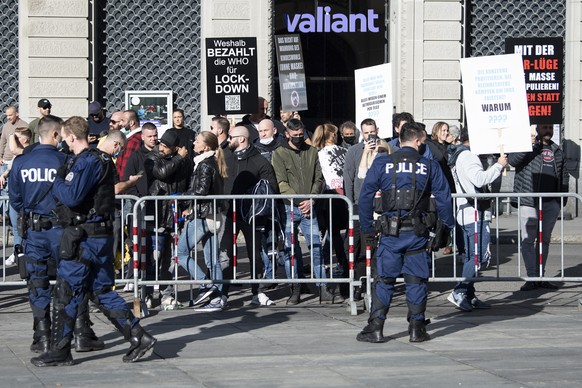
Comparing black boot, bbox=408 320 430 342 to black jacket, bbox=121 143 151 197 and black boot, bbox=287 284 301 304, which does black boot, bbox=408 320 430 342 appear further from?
black jacket, bbox=121 143 151 197

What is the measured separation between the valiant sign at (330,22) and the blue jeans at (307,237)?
9.87 m

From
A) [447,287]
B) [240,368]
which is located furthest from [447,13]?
[240,368]

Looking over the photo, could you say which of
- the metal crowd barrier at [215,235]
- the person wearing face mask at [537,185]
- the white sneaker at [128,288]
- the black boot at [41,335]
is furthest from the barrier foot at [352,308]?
the black boot at [41,335]

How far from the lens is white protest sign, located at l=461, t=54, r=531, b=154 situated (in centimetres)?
1228

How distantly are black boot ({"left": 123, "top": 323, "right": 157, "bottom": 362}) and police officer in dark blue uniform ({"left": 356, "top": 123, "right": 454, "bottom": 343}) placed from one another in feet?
6.06

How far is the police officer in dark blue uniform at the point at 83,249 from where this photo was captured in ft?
30.4

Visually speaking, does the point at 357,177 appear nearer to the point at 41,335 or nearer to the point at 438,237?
the point at 438,237

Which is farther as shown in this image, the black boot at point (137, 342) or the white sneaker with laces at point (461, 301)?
the white sneaker with laces at point (461, 301)

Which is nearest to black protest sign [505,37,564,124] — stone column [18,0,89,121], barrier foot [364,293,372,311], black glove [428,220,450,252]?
barrier foot [364,293,372,311]

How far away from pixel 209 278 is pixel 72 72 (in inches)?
386

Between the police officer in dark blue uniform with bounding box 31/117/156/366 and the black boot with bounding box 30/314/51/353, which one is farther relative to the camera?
the black boot with bounding box 30/314/51/353

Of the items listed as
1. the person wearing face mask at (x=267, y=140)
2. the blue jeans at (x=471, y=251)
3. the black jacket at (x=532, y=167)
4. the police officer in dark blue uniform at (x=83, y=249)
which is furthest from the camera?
the black jacket at (x=532, y=167)

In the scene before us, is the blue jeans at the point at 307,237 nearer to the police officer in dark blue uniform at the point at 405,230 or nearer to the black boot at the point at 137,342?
the police officer in dark blue uniform at the point at 405,230

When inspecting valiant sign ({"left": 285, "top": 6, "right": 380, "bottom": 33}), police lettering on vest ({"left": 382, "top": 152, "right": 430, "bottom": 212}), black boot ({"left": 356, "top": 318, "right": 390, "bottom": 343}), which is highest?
valiant sign ({"left": 285, "top": 6, "right": 380, "bottom": 33})
